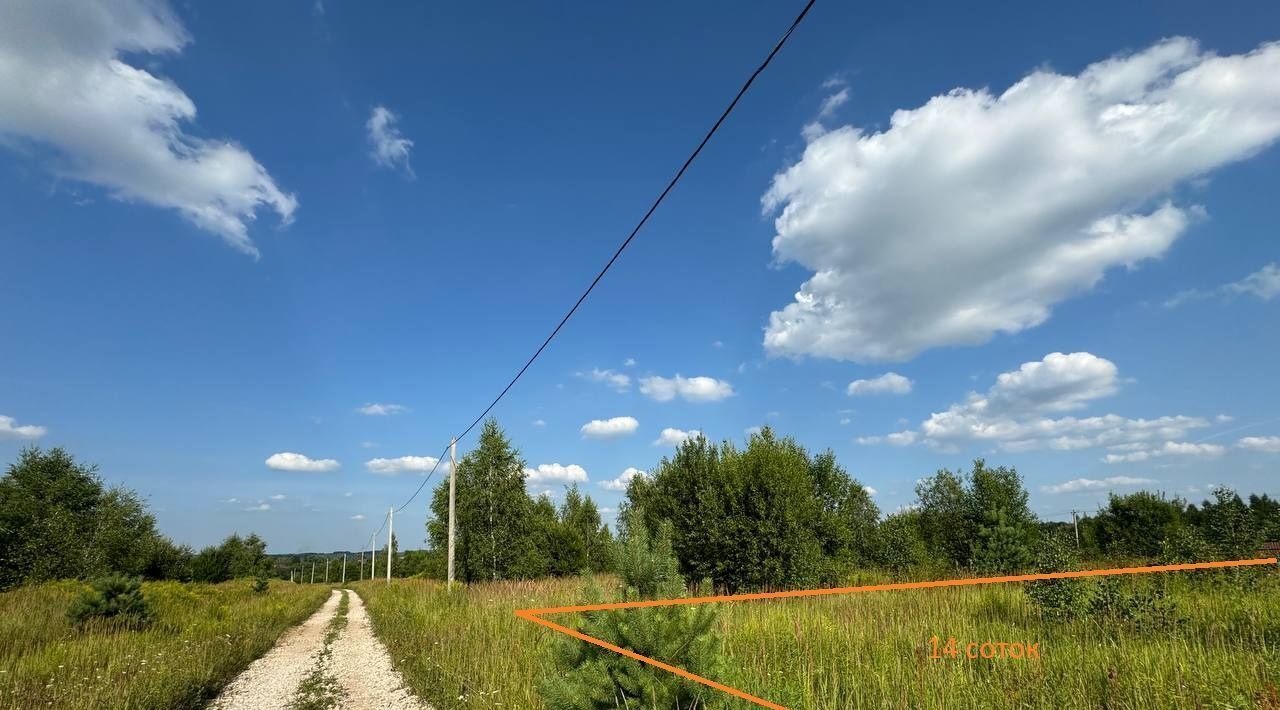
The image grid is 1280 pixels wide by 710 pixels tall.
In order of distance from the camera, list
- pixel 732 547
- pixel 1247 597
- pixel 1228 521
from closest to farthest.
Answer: pixel 1247 597 < pixel 1228 521 < pixel 732 547

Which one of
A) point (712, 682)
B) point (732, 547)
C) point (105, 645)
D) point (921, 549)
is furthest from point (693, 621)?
point (921, 549)

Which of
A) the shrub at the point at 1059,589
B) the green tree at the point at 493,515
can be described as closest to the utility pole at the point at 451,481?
the green tree at the point at 493,515

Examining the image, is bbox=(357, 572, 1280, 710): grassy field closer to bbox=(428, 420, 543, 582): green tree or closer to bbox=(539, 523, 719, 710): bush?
bbox=(539, 523, 719, 710): bush

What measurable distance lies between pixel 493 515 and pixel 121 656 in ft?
56.5

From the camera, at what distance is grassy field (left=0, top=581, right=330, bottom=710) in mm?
7410

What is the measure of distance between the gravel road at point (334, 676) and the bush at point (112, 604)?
321 centimetres

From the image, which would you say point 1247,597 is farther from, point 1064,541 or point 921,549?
point 921,549

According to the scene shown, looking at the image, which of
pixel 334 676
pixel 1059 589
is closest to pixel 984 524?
pixel 1059 589

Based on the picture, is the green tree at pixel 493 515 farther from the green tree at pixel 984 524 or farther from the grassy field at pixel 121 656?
the green tree at pixel 984 524

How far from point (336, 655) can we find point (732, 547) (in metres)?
11.4

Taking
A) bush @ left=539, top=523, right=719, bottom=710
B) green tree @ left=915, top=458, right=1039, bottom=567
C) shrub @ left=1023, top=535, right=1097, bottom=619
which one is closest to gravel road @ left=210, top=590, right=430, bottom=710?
bush @ left=539, top=523, right=719, bottom=710

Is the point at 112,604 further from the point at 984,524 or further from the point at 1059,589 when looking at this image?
the point at 984,524

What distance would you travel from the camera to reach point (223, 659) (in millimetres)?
10266

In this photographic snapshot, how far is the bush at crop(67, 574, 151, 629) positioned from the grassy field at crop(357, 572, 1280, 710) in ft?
22.1
